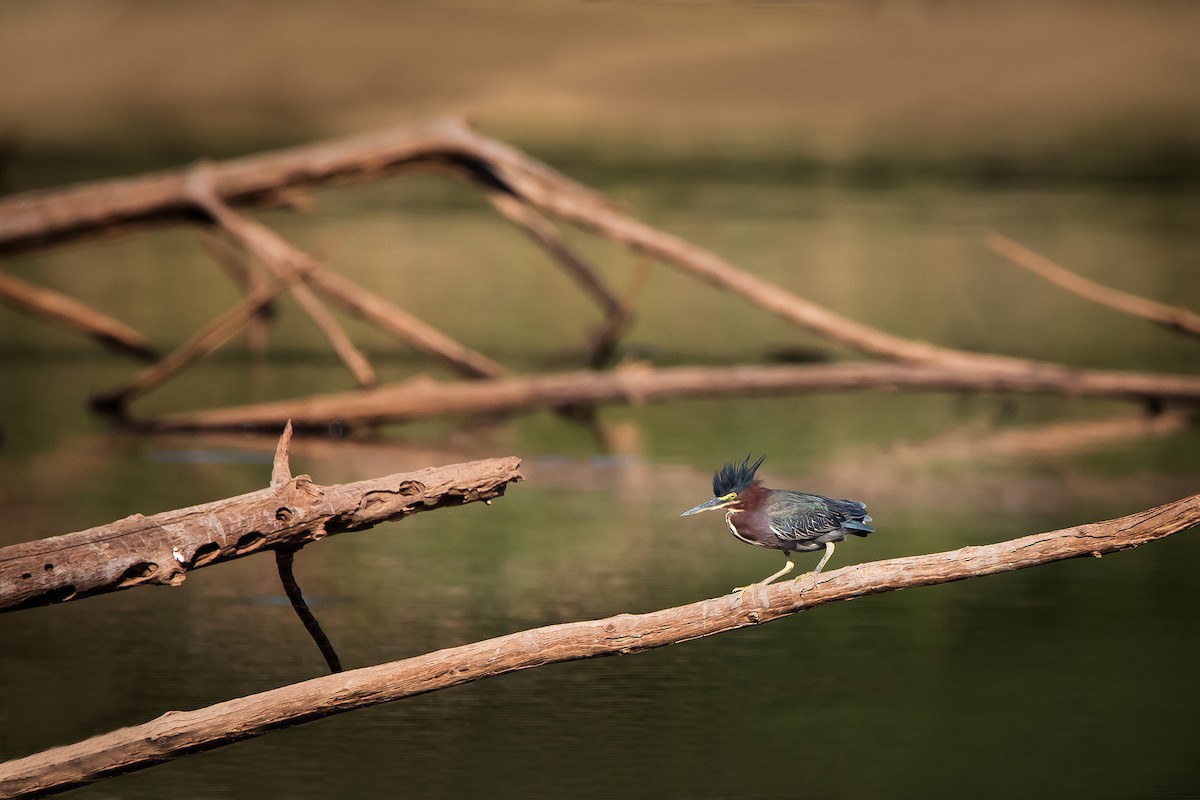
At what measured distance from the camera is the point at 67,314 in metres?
5.74

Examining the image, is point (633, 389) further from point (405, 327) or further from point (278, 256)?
point (278, 256)

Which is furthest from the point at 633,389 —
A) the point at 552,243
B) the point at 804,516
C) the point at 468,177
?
the point at 804,516

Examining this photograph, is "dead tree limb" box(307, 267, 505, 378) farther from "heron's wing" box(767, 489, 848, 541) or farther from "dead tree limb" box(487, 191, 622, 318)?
"heron's wing" box(767, 489, 848, 541)

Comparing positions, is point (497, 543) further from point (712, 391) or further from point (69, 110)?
point (69, 110)

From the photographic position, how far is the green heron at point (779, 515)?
7.98 ft

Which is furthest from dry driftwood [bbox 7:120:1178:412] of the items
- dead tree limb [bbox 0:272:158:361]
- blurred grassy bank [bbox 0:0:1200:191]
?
blurred grassy bank [bbox 0:0:1200:191]

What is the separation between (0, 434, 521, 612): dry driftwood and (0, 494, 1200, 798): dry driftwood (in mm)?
206

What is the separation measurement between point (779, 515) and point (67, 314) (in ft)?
12.7

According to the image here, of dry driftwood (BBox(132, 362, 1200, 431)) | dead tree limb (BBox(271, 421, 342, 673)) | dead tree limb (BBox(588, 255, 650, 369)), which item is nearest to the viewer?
dead tree limb (BBox(271, 421, 342, 673))

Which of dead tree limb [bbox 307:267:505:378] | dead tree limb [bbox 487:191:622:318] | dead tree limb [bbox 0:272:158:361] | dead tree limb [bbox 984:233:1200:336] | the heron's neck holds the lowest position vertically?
the heron's neck

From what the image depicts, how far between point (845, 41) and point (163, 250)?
10032mm

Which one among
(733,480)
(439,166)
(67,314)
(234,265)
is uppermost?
(234,265)

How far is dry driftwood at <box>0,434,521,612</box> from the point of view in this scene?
2.37 meters

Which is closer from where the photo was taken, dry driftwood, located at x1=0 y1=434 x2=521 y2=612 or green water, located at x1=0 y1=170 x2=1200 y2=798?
dry driftwood, located at x1=0 y1=434 x2=521 y2=612
